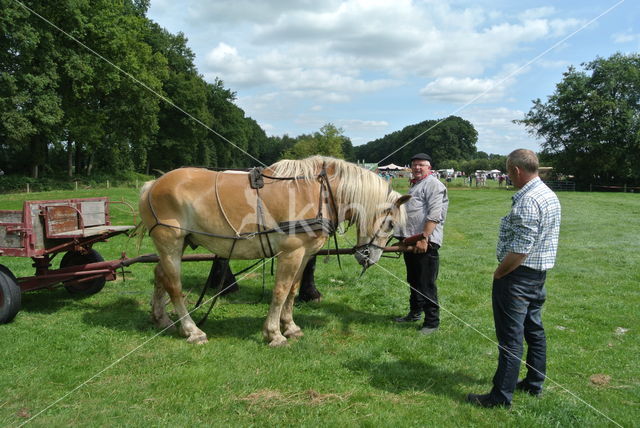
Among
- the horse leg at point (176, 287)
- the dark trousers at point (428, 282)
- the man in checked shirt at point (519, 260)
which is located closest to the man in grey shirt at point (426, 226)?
the dark trousers at point (428, 282)

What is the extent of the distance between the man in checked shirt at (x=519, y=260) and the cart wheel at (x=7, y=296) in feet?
17.6

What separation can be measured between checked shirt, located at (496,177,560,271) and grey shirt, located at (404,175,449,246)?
174 centimetres

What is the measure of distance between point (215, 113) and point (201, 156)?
24.6ft

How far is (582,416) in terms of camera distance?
138 inches

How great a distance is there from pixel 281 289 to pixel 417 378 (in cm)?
179

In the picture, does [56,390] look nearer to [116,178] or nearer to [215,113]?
[116,178]

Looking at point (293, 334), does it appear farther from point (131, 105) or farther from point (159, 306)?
point (131, 105)

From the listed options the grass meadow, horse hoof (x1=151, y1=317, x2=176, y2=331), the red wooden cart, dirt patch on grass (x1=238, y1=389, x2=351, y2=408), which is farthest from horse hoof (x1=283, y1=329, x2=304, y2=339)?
the red wooden cart

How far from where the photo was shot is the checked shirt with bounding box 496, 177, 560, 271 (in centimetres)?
335

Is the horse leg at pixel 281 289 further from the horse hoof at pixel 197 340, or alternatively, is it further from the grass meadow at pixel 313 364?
the horse hoof at pixel 197 340

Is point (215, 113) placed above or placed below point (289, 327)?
above

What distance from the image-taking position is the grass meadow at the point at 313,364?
3.53 meters

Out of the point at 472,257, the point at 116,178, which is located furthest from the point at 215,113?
the point at 472,257

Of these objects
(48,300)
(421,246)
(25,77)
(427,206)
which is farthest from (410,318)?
(25,77)
